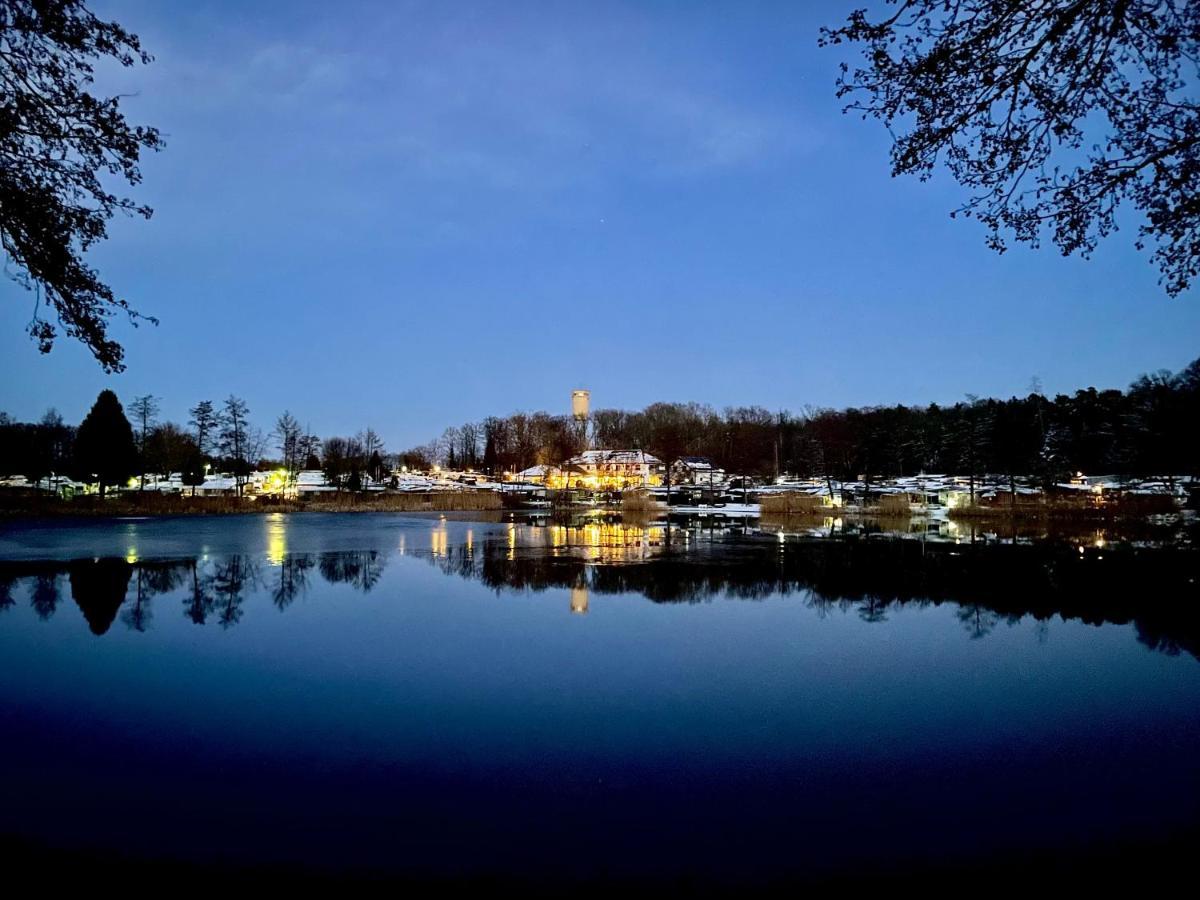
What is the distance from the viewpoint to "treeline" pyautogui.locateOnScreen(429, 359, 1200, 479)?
136 feet

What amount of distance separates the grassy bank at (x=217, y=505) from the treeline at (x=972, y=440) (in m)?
17.8

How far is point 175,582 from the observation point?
46.1 ft

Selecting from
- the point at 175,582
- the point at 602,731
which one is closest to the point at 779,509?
the point at 175,582

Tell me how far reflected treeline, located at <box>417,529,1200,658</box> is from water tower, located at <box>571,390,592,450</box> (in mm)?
97348

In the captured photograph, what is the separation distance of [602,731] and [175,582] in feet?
37.9

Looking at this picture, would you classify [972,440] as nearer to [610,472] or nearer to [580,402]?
[610,472]

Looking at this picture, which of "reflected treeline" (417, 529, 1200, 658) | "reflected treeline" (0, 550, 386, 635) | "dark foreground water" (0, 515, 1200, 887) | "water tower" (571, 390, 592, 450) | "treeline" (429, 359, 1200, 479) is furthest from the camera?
"water tower" (571, 390, 592, 450)

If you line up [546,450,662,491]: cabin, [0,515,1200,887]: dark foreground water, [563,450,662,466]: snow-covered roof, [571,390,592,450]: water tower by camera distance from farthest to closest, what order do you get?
[571,390,592,450]: water tower
[563,450,662,466]: snow-covered roof
[546,450,662,491]: cabin
[0,515,1200,887]: dark foreground water

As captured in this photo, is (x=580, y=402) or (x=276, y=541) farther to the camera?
(x=580, y=402)

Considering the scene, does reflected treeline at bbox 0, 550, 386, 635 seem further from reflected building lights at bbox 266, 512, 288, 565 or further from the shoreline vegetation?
the shoreline vegetation

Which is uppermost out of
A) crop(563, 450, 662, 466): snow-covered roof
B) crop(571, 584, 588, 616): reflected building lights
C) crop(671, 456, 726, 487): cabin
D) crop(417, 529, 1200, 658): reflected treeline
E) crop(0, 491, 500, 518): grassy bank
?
crop(563, 450, 662, 466): snow-covered roof

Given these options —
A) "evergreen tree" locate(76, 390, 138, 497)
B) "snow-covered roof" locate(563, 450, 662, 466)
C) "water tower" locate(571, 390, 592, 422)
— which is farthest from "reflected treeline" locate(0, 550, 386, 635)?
"water tower" locate(571, 390, 592, 422)

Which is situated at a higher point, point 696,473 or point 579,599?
point 696,473

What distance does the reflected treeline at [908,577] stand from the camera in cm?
1116
